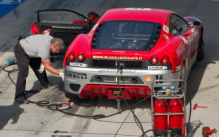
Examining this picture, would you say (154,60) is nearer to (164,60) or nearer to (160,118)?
(164,60)

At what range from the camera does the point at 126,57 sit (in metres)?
7.43

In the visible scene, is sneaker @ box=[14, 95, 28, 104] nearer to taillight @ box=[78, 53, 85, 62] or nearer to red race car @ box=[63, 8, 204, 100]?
red race car @ box=[63, 8, 204, 100]

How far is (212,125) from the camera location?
24.1 ft

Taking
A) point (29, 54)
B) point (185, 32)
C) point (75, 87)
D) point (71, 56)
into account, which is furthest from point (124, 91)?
point (185, 32)

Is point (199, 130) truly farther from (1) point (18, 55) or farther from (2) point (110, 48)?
(1) point (18, 55)

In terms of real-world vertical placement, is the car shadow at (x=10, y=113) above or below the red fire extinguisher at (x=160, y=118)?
below

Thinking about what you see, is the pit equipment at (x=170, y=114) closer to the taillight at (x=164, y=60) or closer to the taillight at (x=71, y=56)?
the taillight at (x=164, y=60)

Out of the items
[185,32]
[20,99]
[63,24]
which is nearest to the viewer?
[20,99]

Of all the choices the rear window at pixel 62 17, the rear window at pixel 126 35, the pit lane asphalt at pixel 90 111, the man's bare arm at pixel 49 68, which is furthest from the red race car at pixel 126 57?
the rear window at pixel 62 17

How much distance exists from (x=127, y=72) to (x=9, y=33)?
655 centimetres

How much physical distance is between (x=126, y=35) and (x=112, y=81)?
0.97 m

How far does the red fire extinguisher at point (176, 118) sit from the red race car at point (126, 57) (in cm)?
97

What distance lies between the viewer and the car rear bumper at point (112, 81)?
24.3ft

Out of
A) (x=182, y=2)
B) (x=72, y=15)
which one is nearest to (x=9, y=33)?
(x=72, y=15)
